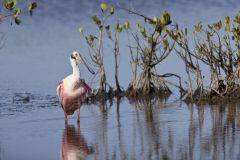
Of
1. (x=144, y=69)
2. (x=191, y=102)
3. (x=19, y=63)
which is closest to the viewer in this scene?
(x=191, y=102)

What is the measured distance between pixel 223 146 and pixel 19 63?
16171mm

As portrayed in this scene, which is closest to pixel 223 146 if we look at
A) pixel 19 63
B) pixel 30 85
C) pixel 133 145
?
pixel 133 145

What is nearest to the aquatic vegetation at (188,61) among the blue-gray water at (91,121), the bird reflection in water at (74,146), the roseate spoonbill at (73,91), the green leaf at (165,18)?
the green leaf at (165,18)

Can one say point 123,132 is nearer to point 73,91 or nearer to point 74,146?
point 74,146

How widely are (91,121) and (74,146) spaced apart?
315cm

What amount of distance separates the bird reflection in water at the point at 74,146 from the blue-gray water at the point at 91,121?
0.01m

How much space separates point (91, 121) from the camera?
600 inches

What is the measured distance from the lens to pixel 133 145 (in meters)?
11.9

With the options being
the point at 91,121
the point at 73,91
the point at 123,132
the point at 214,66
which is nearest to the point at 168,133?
the point at 123,132

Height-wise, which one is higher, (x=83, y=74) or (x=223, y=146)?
(x=83, y=74)

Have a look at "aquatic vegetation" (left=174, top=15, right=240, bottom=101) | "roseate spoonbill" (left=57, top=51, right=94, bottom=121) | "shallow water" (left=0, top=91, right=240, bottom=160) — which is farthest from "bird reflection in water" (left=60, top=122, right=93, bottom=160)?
"aquatic vegetation" (left=174, top=15, right=240, bottom=101)

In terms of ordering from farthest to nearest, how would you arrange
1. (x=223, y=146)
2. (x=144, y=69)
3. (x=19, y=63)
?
(x=19, y=63) < (x=144, y=69) < (x=223, y=146)

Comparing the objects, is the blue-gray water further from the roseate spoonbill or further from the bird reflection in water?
the roseate spoonbill

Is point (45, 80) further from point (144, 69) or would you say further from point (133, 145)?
point (133, 145)
